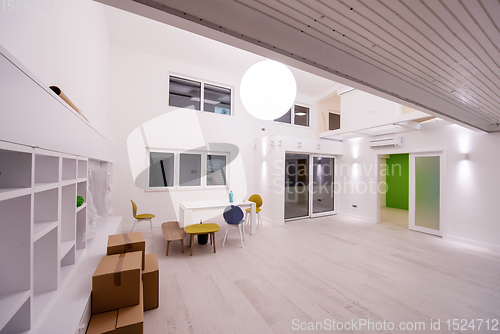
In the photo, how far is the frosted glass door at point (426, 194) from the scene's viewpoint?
5.14m

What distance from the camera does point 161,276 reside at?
10.1 feet

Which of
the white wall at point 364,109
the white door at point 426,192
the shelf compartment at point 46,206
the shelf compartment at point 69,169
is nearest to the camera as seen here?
the shelf compartment at point 46,206

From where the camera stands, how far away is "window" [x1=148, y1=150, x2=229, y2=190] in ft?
18.8

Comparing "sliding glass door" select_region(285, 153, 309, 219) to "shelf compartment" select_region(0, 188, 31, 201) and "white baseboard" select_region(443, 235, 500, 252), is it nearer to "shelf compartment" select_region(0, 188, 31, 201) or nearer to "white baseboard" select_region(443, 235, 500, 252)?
"white baseboard" select_region(443, 235, 500, 252)

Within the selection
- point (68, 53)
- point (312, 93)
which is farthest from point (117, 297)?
point (312, 93)

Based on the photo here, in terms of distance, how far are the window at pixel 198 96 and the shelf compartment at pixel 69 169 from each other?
4.13 m

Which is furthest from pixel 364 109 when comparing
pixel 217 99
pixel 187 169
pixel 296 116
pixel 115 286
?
pixel 115 286

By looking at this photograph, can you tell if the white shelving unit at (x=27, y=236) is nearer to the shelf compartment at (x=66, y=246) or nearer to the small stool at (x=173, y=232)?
the shelf compartment at (x=66, y=246)

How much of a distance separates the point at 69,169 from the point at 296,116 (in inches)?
279

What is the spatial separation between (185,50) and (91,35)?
7.92 feet

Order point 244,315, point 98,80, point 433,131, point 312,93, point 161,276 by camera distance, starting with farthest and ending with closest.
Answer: point 312,93, point 433,131, point 98,80, point 161,276, point 244,315

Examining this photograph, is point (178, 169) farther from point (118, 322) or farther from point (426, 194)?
point (426, 194)

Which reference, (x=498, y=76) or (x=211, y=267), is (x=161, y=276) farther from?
(x=498, y=76)

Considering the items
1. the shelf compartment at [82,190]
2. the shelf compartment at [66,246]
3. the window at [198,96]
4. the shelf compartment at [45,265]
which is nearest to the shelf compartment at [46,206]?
the shelf compartment at [45,265]
